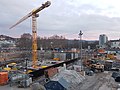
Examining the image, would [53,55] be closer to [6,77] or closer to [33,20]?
[33,20]

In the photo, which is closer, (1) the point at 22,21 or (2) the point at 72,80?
(2) the point at 72,80

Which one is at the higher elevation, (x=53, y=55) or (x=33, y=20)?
(x=33, y=20)

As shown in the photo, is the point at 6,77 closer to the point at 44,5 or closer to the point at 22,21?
the point at 44,5

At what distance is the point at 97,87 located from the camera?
24.2m

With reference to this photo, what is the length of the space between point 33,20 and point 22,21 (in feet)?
43.4

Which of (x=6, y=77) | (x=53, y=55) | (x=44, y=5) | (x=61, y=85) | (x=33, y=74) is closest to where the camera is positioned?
(x=61, y=85)

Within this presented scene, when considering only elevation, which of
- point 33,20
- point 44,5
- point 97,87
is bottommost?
point 97,87

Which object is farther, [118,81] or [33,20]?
[33,20]

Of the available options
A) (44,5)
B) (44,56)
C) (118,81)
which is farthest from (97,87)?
(44,56)

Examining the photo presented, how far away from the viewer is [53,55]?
7625cm

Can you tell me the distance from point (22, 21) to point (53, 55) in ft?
63.8

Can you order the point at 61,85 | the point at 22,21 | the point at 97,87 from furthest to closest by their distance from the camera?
the point at 22,21 < the point at 97,87 < the point at 61,85

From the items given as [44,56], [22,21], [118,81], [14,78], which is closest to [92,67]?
[118,81]

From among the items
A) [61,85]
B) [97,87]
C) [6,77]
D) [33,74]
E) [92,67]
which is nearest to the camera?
[61,85]
